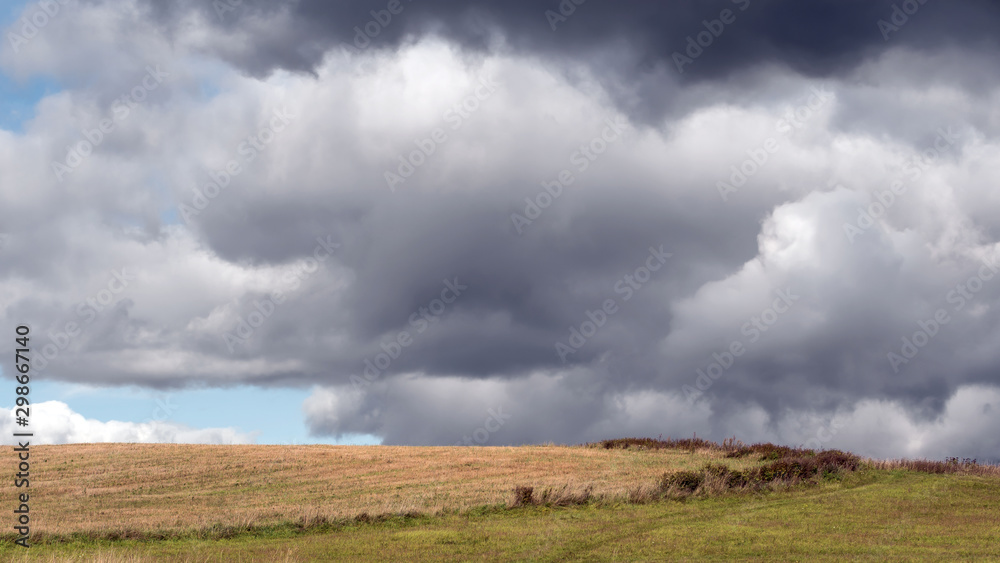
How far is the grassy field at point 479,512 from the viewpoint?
32281 millimetres

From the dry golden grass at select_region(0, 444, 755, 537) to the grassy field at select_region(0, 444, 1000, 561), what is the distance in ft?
0.56

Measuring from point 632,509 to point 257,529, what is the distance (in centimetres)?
1795

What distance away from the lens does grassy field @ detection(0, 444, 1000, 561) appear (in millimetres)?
32281

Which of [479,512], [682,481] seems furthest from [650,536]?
[682,481]

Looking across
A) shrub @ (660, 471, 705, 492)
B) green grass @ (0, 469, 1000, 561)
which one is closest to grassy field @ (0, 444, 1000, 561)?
green grass @ (0, 469, 1000, 561)

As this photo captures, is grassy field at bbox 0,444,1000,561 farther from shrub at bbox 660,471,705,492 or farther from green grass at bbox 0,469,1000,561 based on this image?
shrub at bbox 660,471,705,492

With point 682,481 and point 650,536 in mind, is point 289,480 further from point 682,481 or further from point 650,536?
point 650,536

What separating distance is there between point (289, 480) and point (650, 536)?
1158 inches

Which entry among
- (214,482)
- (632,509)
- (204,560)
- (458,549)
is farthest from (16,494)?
(632,509)

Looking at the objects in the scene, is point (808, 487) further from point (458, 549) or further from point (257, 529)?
point (257, 529)

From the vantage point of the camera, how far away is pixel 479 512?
134 feet

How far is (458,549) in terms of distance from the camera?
107 feet

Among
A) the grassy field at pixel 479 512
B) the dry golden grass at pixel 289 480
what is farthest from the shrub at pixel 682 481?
the dry golden grass at pixel 289 480

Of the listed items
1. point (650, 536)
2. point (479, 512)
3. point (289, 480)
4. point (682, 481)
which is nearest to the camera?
point (650, 536)
